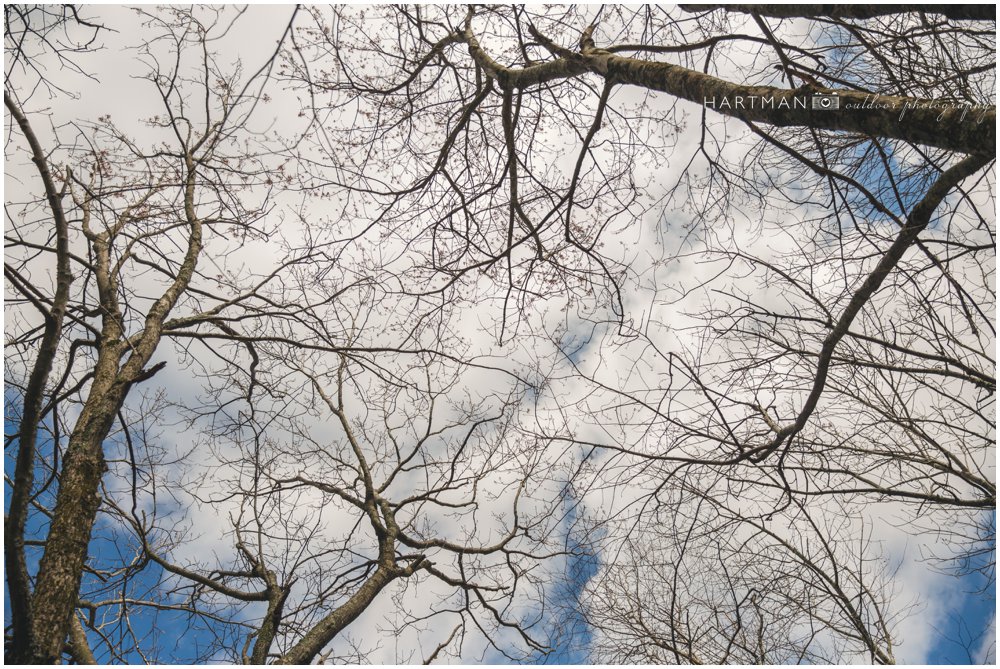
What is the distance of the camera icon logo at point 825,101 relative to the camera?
7.49 ft

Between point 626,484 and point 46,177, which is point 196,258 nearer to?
point 46,177

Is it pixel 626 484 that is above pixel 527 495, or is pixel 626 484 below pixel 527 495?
below

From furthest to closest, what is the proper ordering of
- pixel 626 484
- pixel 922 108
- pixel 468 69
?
pixel 468 69 → pixel 626 484 → pixel 922 108

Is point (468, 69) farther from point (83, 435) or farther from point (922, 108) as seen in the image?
point (83, 435)

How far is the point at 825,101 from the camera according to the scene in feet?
7.57

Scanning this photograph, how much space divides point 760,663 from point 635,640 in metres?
1.28

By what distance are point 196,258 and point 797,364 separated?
182 inches

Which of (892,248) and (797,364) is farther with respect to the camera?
(797,364)

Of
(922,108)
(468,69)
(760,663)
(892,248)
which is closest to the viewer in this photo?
(922,108)

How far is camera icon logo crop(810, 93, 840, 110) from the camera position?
7.49 ft

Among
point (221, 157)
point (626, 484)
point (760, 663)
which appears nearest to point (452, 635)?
point (760, 663)

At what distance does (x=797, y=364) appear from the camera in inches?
150

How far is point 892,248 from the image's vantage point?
2.82 m

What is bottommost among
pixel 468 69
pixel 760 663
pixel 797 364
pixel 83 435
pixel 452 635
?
pixel 760 663
